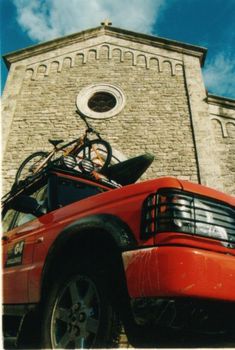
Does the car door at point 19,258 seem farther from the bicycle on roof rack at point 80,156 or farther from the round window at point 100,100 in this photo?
the round window at point 100,100

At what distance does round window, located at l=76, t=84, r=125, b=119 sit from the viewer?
11070 mm

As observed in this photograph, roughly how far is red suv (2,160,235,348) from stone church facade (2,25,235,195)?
265 inches

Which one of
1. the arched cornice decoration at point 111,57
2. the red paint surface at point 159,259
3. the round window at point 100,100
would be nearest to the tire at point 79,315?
the red paint surface at point 159,259

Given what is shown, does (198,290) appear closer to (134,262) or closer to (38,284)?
(134,262)

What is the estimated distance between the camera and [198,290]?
6.42 feet

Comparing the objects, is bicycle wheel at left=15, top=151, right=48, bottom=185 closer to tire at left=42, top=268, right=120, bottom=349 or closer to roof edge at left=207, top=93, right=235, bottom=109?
tire at left=42, top=268, right=120, bottom=349

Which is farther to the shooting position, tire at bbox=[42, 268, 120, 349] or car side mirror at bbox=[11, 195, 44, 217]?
car side mirror at bbox=[11, 195, 44, 217]

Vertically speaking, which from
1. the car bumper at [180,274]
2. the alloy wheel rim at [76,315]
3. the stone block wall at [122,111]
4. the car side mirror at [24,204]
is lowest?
the alloy wheel rim at [76,315]

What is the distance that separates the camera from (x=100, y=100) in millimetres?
Result: 11703

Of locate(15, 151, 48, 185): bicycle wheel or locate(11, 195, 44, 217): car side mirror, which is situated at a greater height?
locate(15, 151, 48, 185): bicycle wheel

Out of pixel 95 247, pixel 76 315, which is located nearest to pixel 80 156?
pixel 95 247

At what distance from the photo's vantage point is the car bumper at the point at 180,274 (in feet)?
6.45

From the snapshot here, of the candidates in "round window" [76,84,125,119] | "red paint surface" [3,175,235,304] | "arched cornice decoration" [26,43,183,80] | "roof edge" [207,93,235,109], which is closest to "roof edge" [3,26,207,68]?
"arched cornice decoration" [26,43,183,80]

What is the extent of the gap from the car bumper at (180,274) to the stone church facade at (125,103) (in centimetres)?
712
